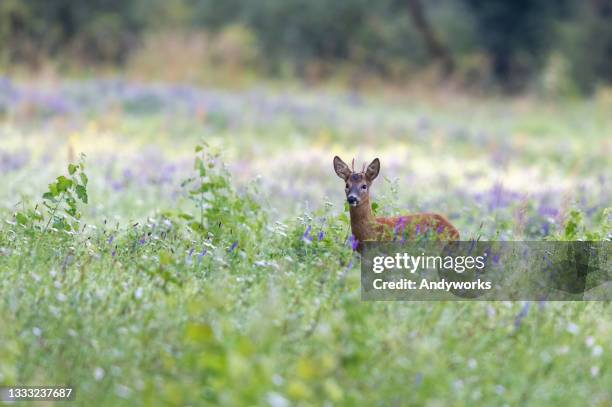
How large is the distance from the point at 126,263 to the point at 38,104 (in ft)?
39.0

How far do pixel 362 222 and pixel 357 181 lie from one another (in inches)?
9.9

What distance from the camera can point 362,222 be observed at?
5941 mm

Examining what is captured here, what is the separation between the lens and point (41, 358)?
4.08m

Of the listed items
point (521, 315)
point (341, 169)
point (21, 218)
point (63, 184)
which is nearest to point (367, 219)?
point (341, 169)

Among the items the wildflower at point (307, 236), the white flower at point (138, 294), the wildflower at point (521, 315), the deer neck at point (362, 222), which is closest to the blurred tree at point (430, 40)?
the deer neck at point (362, 222)

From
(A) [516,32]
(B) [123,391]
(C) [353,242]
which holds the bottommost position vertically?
(B) [123,391]

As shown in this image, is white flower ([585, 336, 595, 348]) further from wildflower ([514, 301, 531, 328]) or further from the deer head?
the deer head

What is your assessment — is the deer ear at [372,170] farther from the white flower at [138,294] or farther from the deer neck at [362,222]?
the white flower at [138,294]

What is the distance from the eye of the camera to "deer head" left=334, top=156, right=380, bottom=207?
5.81 m

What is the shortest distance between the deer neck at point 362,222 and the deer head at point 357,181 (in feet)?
0.15

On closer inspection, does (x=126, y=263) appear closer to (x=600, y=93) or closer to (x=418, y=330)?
(x=418, y=330)

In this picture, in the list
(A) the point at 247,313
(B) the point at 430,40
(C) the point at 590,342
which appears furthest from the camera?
(B) the point at 430,40

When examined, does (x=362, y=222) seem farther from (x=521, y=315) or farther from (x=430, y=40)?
(x=430, y=40)

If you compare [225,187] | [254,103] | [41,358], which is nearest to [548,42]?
[254,103]
